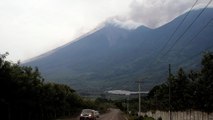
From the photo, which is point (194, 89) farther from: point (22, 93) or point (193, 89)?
point (22, 93)

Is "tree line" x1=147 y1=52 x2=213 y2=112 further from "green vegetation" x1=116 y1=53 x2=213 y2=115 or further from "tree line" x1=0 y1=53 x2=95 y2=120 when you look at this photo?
"tree line" x1=0 y1=53 x2=95 y2=120

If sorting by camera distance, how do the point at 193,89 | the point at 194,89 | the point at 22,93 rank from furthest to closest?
1. the point at 22,93
2. the point at 193,89
3. the point at 194,89

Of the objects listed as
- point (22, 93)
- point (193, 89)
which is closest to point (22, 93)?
point (22, 93)

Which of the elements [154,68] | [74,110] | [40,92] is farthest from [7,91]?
[154,68]

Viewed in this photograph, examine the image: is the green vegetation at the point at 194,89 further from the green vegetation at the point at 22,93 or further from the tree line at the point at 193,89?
the green vegetation at the point at 22,93

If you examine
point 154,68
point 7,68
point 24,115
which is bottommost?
point 24,115

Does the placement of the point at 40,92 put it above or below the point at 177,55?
below

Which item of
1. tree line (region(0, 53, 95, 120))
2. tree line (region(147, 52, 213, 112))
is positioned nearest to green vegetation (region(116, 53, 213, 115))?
tree line (region(147, 52, 213, 112))

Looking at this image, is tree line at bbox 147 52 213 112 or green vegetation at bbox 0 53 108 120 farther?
green vegetation at bbox 0 53 108 120

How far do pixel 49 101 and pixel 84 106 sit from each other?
60.1 metres

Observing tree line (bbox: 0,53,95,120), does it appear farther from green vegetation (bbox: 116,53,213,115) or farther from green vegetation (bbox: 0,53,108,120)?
green vegetation (bbox: 116,53,213,115)

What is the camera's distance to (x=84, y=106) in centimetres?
13638

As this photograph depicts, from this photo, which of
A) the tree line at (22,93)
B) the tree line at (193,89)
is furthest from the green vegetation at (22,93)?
the tree line at (193,89)

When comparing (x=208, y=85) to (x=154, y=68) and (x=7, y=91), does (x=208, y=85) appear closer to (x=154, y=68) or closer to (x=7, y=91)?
(x=7, y=91)
